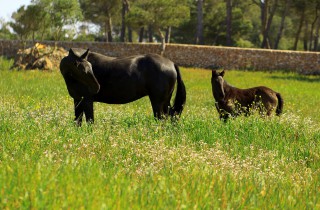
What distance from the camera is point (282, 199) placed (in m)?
4.73

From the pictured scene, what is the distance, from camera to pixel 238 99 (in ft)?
35.9

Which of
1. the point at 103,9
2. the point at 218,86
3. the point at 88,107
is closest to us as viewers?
the point at 88,107

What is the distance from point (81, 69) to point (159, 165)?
3.33 meters

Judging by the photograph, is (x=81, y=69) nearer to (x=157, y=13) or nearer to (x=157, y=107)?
(x=157, y=107)

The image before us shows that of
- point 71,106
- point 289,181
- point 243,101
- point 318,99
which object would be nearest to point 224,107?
point 243,101

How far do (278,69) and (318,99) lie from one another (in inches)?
695

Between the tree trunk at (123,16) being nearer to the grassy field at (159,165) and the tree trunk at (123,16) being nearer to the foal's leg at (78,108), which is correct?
the grassy field at (159,165)

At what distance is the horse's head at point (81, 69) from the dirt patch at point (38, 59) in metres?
19.9

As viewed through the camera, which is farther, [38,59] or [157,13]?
[157,13]

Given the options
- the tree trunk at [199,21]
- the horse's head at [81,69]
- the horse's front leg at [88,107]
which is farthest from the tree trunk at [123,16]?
the horse's head at [81,69]

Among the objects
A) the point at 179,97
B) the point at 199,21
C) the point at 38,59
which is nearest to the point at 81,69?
the point at 179,97

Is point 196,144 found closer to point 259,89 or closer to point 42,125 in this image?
point 42,125

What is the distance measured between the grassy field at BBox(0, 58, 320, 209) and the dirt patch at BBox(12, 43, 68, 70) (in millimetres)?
17859

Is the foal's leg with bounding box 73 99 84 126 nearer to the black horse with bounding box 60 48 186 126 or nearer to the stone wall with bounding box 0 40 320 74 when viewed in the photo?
the black horse with bounding box 60 48 186 126
